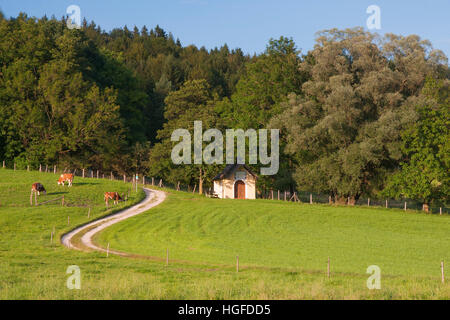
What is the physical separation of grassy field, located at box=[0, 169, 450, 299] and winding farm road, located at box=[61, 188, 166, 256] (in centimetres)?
93

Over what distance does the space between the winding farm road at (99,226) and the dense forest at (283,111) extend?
1442cm

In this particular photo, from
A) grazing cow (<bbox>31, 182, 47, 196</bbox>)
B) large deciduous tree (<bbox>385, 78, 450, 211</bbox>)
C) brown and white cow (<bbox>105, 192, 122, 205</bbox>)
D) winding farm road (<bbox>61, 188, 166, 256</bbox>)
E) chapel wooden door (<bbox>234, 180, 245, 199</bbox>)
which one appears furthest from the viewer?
chapel wooden door (<bbox>234, 180, 245, 199</bbox>)

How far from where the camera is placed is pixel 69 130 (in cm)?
7744

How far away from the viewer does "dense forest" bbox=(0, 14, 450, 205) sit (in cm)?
5806

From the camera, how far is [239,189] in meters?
67.9

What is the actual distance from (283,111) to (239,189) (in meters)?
12.1

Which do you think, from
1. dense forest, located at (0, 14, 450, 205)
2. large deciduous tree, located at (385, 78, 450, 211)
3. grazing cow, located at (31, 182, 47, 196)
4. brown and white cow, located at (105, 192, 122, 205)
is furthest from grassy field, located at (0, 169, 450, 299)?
dense forest, located at (0, 14, 450, 205)

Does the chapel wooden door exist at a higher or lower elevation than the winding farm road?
higher

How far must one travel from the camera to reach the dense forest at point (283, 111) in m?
58.1

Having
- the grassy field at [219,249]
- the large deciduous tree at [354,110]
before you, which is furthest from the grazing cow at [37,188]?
the large deciduous tree at [354,110]

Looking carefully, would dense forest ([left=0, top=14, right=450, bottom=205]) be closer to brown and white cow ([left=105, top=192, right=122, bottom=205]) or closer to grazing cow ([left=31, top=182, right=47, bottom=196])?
brown and white cow ([left=105, top=192, right=122, bottom=205])

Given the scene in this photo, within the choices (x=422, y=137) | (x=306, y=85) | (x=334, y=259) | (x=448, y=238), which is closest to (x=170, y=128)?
(x=306, y=85)

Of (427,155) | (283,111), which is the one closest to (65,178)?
(283,111)

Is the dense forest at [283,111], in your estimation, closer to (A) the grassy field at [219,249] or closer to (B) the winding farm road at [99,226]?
(A) the grassy field at [219,249]
